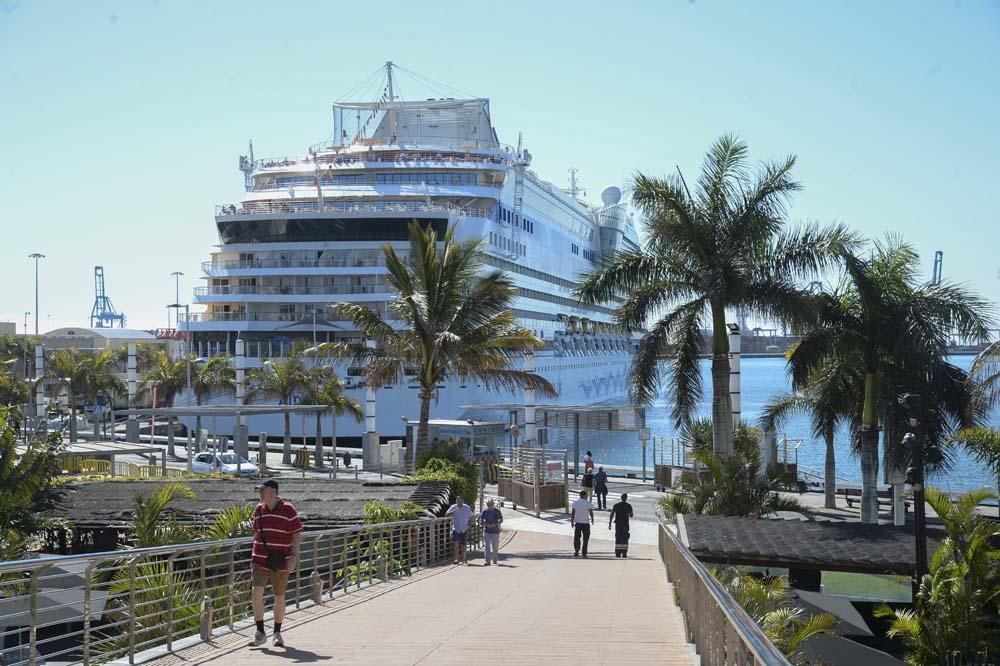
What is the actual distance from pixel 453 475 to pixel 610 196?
76112mm

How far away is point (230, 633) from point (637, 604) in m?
4.20

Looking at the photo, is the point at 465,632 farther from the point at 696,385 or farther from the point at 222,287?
the point at 222,287

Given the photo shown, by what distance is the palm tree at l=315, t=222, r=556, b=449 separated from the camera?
24.6 meters

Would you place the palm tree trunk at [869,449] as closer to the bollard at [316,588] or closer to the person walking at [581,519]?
the person walking at [581,519]

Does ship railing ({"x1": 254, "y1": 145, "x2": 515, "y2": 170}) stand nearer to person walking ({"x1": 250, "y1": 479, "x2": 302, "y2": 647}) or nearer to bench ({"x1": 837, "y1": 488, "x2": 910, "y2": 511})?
bench ({"x1": 837, "y1": 488, "x2": 910, "y2": 511})

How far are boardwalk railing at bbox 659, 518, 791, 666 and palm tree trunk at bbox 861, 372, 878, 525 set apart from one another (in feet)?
45.5

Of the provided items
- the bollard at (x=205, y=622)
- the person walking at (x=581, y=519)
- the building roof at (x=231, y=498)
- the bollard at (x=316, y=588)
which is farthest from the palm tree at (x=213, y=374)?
the bollard at (x=205, y=622)

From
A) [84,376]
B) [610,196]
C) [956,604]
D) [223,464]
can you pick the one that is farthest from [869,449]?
[610,196]

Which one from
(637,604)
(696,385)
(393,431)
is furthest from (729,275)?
(393,431)

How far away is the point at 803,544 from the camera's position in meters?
14.5

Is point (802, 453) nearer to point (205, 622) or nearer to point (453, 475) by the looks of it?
point (453, 475)

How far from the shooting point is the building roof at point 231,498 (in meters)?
17.4

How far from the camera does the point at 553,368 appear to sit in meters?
68.1

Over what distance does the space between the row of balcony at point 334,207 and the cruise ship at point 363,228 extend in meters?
0.07
